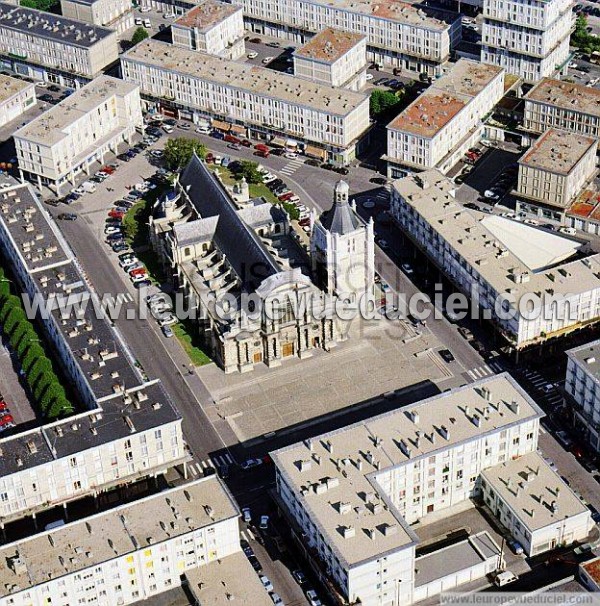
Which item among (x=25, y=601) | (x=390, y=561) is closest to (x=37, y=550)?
(x=25, y=601)

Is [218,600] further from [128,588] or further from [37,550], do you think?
[37,550]

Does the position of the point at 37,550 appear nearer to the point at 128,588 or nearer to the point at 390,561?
the point at 128,588

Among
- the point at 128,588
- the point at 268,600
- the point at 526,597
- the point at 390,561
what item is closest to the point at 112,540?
the point at 128,588

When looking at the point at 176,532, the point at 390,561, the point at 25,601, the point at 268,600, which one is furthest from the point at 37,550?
the point at 390,561

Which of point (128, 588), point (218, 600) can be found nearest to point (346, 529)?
point (218, 600)

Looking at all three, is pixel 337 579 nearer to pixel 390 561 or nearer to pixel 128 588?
pixel 390 561

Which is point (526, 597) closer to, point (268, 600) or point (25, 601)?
point (268, 600)
